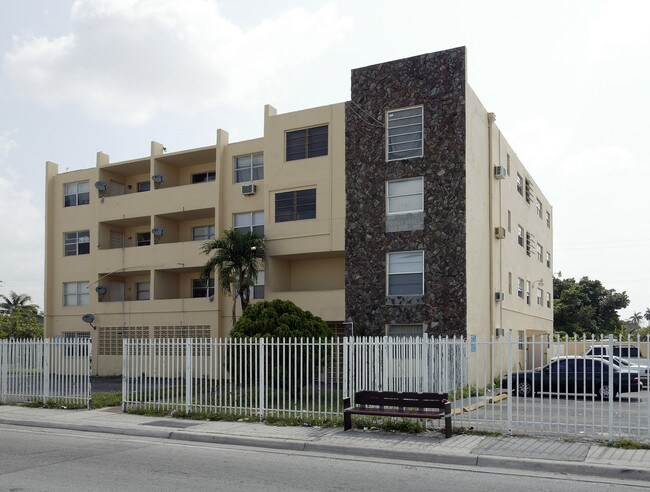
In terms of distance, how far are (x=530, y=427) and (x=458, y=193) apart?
1171cm

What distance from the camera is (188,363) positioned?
15805mm

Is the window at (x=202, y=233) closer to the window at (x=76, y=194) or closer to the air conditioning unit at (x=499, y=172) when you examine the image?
the window at (x=76, y=194)

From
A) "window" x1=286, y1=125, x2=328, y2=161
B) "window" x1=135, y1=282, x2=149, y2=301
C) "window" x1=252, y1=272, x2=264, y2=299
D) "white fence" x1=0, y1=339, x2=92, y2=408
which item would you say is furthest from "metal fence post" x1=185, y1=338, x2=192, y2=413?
"window" x1=135, y1=282, x2=149, y2=301

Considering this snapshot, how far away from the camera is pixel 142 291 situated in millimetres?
35531

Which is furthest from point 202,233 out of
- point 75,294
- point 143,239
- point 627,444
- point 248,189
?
point 627,444

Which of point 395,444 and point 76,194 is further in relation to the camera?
point 76,194

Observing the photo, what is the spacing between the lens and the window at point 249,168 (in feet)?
101

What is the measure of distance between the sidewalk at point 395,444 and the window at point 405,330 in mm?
10655

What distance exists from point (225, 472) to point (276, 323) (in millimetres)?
11440

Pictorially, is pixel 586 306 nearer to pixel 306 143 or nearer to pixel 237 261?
pixel 306 143

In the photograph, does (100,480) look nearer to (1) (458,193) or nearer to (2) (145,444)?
(2) (145,444)

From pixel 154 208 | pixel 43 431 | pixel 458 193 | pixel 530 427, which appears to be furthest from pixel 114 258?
pixel 530 427

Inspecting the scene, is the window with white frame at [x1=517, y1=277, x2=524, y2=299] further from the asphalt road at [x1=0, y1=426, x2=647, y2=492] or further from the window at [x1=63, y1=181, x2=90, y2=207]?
the window at [x1=63, y1=181, x2=90, y2=207]

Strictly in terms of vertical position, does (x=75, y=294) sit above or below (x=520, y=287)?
below
